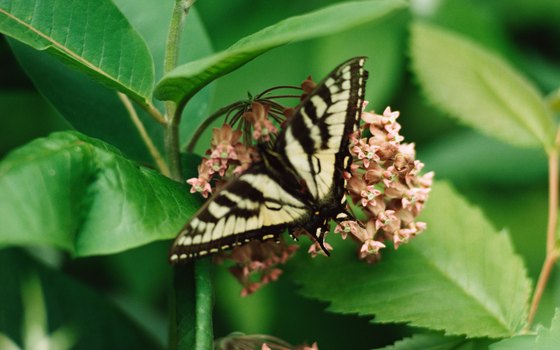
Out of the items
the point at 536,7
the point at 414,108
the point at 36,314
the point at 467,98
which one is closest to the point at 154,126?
the point at 36,314

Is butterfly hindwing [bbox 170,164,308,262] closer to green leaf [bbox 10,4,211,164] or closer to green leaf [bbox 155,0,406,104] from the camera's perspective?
green leaf [bbox 155,0,406,104]

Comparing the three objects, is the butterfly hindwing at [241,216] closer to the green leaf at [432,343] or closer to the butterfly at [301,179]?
the butterfly at [301,179]

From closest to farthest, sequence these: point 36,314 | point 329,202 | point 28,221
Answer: point 28,221 < point 329,202 < point 36,314

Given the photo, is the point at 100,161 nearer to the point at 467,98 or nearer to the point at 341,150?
the point at 341,150

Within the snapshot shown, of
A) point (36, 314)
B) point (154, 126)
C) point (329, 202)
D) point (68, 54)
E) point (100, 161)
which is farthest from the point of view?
point (36, 314)

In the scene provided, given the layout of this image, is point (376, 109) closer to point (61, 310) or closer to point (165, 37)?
point (165, 37)

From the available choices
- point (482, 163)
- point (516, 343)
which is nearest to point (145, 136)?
point (516, 343)
